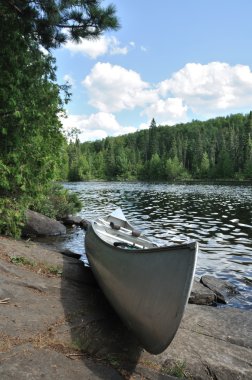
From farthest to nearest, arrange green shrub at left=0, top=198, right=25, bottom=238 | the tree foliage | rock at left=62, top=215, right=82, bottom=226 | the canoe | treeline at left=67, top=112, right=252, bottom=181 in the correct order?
treeline at left=67, top=112, right=252, bottom=181, rock at left=62, top=215, right=82, bottom=226, green shrub at left=0, top=198, right=25, bottom=238, the tree foliage, the canoe

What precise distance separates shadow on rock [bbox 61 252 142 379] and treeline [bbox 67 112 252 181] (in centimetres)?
10763

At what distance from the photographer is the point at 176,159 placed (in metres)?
136

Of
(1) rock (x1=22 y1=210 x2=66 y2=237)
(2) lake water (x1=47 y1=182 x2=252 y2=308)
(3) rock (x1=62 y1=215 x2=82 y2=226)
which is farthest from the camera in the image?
(3) rock (x1=62 y1=215 x2=82 y2=226)

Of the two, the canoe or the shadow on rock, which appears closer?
the canoe

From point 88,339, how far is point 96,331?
1.47 ft

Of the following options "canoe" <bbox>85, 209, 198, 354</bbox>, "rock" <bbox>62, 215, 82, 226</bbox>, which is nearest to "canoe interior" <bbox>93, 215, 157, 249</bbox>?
"canoe" <bbox>85, 209, 198, 354</bbox>

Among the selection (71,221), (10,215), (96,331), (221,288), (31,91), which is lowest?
Answer: (221,288)

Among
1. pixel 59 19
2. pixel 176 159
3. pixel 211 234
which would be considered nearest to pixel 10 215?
pixel 59 19

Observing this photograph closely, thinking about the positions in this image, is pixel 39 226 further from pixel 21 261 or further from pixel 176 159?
pixel 176 159

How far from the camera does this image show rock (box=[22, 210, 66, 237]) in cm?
1910

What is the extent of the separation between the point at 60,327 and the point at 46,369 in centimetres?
139

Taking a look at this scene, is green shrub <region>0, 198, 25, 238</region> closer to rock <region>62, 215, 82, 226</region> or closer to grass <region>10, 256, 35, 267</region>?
grass <region>10, 256, 35, 267</region>

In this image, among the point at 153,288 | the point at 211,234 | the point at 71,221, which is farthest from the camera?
the point at 71,221

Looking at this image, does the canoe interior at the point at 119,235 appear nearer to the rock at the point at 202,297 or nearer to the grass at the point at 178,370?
the rock at the point at 202,297
